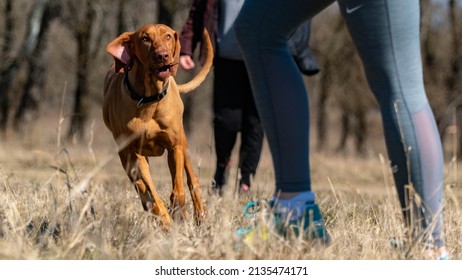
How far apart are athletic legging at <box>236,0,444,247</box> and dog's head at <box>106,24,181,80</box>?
1.39 meters

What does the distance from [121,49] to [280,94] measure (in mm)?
1698

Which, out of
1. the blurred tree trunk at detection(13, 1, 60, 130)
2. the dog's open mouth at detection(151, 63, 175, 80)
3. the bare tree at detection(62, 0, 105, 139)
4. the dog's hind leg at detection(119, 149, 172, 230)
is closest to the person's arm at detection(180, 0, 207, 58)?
the dog's open mouth at detection(151, 63, 175, 80)

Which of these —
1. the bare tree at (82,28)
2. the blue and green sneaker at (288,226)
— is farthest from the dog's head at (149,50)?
the bare tree at (82,28)

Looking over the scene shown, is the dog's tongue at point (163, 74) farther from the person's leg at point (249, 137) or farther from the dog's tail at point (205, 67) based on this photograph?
the person's leg at point (249, 137)

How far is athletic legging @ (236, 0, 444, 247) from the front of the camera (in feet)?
7.88

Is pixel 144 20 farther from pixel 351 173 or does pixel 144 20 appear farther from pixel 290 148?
pixel 290 148

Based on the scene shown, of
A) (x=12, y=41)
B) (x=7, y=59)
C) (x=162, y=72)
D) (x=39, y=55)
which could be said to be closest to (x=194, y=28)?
(x=162, y=72)

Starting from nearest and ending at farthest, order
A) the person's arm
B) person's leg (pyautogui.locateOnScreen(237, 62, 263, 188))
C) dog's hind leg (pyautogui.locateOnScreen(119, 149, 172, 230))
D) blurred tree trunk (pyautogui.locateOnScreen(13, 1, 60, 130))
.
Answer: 1. dog's hind leg (pyautogui.locateOnScreen(119, 149, 172, 230))
2. the person's arm
3. person's leg (pyautogui.locateOnScreen(237, 62, 263, 188))
4. blurred tree trunk (pyautogui.locateOnScreen(13, 1, 60, 130))

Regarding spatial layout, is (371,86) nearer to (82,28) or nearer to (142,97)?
(142,97)

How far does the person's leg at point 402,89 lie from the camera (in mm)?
2385

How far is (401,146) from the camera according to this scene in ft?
8.16

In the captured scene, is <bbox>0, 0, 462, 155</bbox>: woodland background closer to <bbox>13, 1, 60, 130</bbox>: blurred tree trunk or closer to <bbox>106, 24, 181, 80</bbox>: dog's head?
<bbox>13, 1, 60, 130</bbox>: blurred tree trunk

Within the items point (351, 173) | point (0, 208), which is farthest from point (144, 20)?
point (0, 208)
